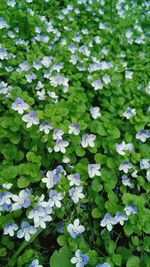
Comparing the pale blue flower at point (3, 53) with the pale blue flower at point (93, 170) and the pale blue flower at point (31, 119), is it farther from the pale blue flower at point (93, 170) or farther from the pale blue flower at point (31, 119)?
the pale blue flower at point (93, 170)

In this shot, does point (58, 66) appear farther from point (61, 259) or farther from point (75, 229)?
point (61, 259)

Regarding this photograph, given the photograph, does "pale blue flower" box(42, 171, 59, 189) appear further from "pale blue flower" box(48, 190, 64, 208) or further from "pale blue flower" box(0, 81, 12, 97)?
"pale blue flower" box(0, 81, 12, 97)

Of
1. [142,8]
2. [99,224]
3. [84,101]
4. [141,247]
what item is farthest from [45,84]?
[142,8]

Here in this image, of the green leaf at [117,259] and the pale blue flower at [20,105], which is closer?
the green leaf at [117,259]

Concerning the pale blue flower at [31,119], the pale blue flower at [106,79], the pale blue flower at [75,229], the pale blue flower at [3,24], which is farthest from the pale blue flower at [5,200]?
the pale blue flower at [3,24]

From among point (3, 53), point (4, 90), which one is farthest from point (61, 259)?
point (3, 53)

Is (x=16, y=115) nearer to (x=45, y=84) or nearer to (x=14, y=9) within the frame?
(x=45, y=84)
